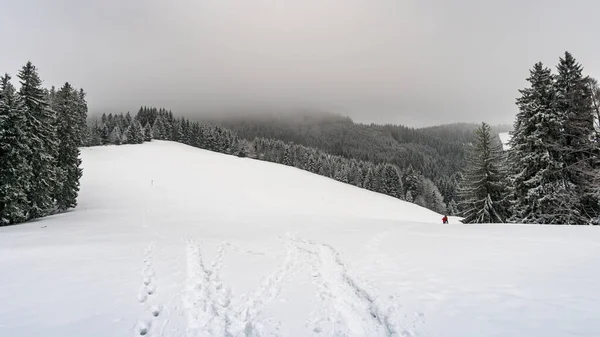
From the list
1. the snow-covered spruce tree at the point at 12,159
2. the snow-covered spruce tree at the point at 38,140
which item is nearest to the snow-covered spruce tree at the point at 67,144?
the snow-covered spruce tree at the point at 38,140

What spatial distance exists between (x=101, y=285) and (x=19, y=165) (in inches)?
772

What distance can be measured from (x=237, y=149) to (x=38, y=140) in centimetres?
8702

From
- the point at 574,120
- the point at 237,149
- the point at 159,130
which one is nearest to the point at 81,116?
the point at 574,120

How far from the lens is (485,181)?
2770 centimetres

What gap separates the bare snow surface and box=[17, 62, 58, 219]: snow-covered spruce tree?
6618mm

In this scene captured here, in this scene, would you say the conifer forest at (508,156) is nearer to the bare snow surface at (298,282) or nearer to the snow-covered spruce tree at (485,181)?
the snow-covered spruce tree at (485,181)

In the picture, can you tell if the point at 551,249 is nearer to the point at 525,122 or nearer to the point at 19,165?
the point at 525,122

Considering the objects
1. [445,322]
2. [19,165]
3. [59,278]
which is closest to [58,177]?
[19,165]

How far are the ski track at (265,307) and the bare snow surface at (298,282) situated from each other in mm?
39

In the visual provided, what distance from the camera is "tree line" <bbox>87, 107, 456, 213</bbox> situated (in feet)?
290

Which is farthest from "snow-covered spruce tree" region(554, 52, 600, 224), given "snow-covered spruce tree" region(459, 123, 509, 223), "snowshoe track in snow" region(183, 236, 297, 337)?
"snowshoe track in snow" region(183, 236, 297, 337)

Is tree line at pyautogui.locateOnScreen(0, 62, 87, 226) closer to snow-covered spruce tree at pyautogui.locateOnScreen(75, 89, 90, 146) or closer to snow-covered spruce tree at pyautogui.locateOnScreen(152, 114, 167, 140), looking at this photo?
snow-covered spruce tree at pyautogui.locateOnScreen(75, 89, 90, 146)

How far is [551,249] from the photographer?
10.5 metres

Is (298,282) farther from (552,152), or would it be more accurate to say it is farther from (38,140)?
(38,140)
